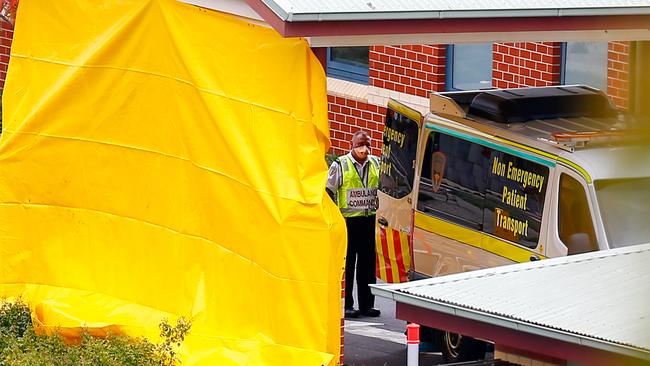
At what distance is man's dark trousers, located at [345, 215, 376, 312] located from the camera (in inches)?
471

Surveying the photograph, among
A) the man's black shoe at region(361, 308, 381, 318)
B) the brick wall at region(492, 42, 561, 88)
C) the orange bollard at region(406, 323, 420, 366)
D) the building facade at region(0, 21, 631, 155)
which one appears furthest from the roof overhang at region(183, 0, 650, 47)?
the brick wall at region(492, 42, 561, 88)

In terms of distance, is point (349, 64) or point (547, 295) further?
point (349, 64)

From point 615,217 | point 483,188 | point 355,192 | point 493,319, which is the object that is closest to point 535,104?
point 483,188

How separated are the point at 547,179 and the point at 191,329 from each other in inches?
110

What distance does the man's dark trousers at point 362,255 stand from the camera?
12.0 meters

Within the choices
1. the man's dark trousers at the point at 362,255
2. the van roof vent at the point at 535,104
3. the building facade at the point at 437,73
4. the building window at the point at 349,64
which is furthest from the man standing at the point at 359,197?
the building window at the point at 349,64

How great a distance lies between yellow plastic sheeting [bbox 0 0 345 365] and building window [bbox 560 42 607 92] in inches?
256

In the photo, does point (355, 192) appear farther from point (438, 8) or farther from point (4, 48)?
point (4, 48)

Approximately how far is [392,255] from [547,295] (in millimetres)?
5261

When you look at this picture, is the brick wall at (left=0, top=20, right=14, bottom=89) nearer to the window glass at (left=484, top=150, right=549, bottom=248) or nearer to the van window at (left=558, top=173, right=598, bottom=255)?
the window glass at (left=484, top=150, right=549, bottom=248)

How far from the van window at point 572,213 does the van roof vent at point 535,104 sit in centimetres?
91

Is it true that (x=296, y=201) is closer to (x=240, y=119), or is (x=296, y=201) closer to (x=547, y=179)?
(x=240, y=119)

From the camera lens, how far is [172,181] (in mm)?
9242

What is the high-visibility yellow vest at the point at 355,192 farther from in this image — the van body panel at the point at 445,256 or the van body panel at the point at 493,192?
the van body panel at the point at 445,256
